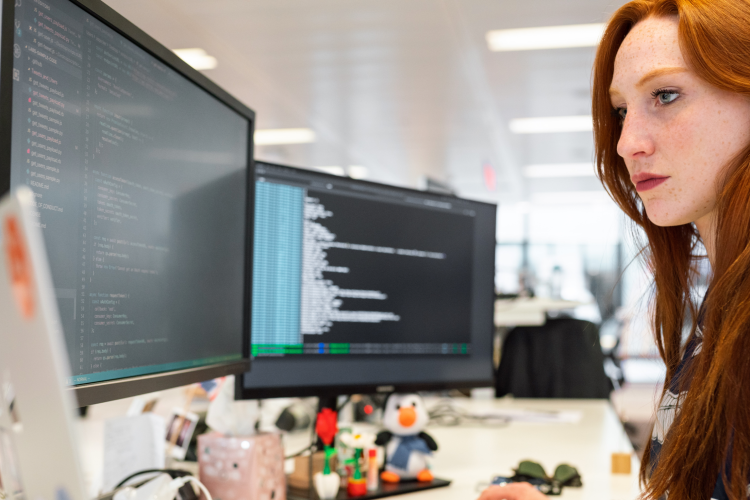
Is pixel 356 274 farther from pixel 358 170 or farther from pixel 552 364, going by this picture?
pixel 358 170

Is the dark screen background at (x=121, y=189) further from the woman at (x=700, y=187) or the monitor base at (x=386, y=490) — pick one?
the woman at (x=700, y=187)

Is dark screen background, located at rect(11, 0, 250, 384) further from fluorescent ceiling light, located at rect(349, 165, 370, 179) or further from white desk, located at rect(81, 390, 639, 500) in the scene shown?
fluorescent ceiling light, located at rect(349, 165, 370, 179)

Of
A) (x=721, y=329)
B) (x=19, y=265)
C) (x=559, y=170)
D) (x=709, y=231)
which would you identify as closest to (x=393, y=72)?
(x=559, y=170)

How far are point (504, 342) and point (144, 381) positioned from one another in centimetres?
173

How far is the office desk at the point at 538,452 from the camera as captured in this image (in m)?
1.04

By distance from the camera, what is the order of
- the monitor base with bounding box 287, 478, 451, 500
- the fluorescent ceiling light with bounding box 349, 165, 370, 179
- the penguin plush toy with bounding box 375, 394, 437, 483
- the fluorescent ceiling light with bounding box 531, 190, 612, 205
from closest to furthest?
the monitor base with bounding box 287, 478, 451, 500 → the penguin plush toy with bounding box 375, 394, 437, 483 → the fluorescent ceiling light with bounding box 349, 165, 370, 179 → the fluorescent ceiling light with bounding box 531, 190, 612, 205

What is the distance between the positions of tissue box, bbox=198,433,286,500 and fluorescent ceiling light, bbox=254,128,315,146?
210 inches

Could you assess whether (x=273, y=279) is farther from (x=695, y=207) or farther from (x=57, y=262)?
(x=695, y=207)

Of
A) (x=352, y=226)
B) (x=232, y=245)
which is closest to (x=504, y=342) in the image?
(x=352, y=226)

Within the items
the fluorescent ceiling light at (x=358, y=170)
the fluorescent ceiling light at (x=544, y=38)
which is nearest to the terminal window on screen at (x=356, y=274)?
the fluorescent ceiling light at (x=544, y=38)

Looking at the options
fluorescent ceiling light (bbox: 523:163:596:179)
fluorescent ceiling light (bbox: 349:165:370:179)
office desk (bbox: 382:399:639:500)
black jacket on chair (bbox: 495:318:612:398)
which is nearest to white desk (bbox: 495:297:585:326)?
black jacket on chair (bbox: 495:318:612:398)

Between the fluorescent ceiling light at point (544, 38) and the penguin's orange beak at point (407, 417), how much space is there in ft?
10.7

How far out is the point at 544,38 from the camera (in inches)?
153

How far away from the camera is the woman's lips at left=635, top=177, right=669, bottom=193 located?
732 mm
